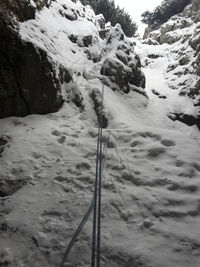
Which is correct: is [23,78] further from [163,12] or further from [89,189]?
[163,12]

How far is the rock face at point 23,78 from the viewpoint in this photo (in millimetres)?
5852

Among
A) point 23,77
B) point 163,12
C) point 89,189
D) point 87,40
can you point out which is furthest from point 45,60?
point 163,12

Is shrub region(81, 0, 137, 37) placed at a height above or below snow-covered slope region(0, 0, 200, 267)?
above

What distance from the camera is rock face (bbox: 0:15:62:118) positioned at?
5852mm

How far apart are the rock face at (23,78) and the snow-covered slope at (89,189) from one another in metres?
0.27

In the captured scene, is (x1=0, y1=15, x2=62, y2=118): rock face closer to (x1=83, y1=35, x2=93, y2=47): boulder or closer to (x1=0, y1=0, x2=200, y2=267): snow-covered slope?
(x1=0, y1=0, x2=200, y2=267): snow-covered slope

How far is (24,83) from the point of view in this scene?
612 centimetres

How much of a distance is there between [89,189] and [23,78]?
137 inches

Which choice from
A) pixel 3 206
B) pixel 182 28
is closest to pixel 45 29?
pixel 3 206

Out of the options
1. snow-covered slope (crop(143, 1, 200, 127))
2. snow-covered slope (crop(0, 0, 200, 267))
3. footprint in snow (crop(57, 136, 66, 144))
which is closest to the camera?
snow-covered slope (crop(0, 0, 200, 267))

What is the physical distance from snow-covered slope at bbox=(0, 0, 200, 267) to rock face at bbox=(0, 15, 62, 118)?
27 cm

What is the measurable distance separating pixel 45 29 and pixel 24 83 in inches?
114

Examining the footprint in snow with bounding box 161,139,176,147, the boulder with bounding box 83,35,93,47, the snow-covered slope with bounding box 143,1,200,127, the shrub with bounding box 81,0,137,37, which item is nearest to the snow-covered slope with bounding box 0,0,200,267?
the footprint in snow with bounding box 161,139,176,147

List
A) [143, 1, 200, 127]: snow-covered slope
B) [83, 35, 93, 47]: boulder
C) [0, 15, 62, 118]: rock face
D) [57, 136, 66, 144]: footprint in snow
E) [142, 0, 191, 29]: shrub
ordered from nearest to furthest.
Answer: [57, 136, 66, 144]: footprint in snow < [0, 15, 62, 118]: rock face < [143, 1, 200, 127]: snow-covered slope < [83, 35, 93, 47]: boulder < [142, 0, 191, 29]: shrub
